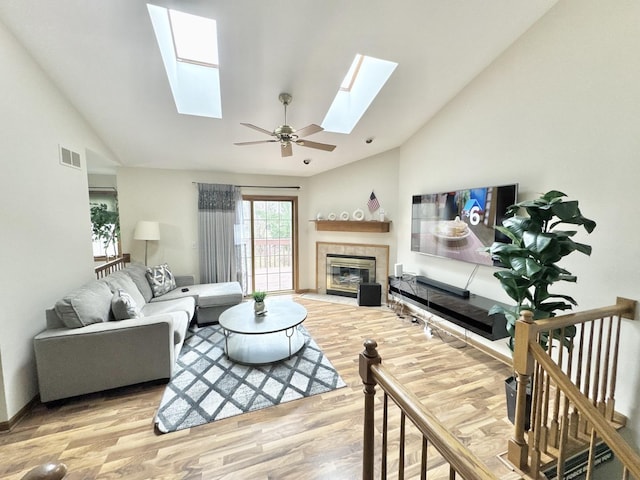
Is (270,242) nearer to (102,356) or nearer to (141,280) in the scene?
(141,280)

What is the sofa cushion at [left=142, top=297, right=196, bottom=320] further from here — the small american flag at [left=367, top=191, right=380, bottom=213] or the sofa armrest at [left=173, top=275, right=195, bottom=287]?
the small american flag at [left=367, top=191, right=380, bottom=213]

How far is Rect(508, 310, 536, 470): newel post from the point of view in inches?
64.2

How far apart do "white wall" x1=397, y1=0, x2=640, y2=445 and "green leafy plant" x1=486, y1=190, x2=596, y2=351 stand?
1.63 feet

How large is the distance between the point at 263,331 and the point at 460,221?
2646 mm

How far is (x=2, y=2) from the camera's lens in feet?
6.18

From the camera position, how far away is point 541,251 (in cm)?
174

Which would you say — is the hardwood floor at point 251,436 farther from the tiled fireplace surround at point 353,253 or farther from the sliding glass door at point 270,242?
the sliding glass door at point 270,242

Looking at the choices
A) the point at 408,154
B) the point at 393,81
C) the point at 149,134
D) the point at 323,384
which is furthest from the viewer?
the point at 408,154

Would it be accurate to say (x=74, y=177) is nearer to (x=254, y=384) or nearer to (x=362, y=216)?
(x=254, y=384)

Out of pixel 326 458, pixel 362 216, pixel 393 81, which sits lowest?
pixel 326 458

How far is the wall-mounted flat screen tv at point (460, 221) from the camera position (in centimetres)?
288

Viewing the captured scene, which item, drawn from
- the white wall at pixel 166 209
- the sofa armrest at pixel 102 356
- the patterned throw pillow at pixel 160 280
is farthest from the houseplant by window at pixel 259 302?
the white wall at pixel 166 209

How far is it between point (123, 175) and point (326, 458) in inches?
196

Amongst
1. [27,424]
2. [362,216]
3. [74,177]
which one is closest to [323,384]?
[27,424]
